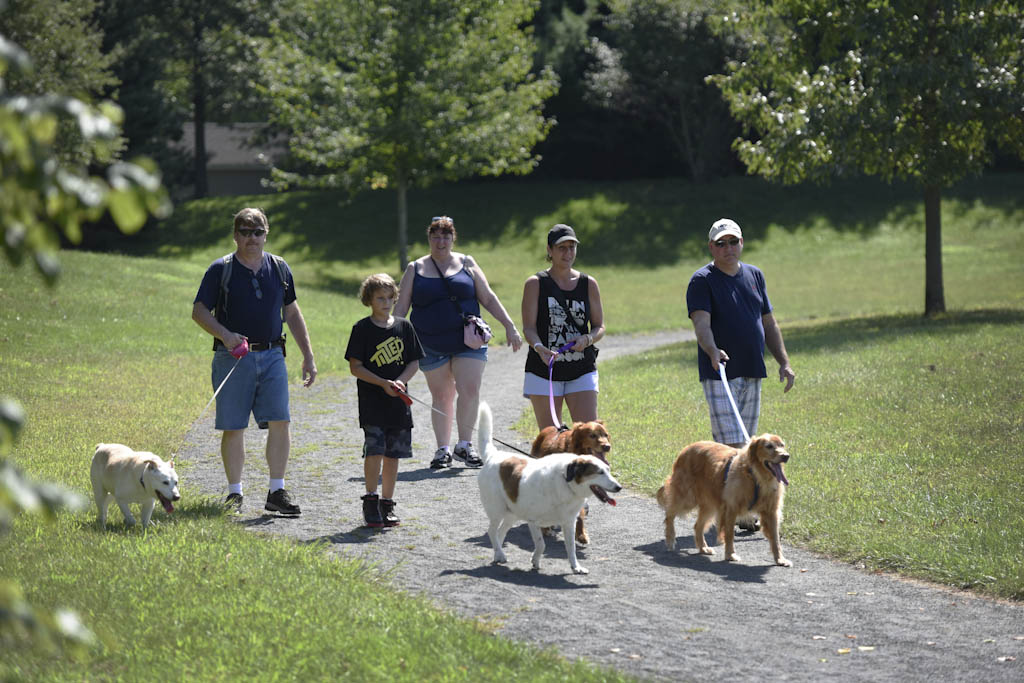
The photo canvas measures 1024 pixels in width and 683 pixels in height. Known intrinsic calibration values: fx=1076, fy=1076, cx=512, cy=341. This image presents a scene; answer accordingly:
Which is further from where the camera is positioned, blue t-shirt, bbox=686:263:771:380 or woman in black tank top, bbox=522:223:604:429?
woman in black tank top, bbox=522:223:604:429

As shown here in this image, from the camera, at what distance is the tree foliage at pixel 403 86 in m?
33.2

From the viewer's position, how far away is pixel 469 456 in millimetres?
10305

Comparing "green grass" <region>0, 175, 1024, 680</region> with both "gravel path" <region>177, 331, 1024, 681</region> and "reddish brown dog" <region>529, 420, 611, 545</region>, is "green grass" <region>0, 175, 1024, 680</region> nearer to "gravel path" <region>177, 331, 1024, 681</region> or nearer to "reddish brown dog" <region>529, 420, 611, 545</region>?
"gravel path" <region>177, 331, 1024, 681</region>

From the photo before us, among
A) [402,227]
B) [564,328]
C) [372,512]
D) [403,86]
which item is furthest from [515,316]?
[372,512]

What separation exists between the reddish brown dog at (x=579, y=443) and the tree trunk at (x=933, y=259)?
16.8 metres

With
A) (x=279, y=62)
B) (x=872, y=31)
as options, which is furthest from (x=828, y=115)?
(x=279, y=62)

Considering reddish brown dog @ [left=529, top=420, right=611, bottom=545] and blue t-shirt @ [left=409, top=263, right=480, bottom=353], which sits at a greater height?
blue t-shirt @ [left=409, top=263, right=480, bottom=353]

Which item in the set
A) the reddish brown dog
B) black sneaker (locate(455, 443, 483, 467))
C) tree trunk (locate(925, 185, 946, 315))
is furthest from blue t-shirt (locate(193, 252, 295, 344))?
tree trunk (locate(925, 185, 946, 315))

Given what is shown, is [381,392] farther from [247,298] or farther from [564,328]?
[564,328]

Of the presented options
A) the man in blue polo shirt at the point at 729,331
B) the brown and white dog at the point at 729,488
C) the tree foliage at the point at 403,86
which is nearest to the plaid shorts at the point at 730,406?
the man in blue polo shirt at the point at 729,331

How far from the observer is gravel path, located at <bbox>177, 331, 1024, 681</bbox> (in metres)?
5.32

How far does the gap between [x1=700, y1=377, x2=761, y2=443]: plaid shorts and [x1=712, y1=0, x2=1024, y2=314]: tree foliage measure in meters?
14.1

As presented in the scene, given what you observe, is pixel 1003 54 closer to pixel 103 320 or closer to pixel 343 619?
pixel 103 320

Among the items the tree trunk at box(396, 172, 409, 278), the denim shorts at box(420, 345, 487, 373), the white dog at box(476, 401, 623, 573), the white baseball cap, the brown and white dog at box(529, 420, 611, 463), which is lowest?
the white dog at box(476, 401, 623, 573)
